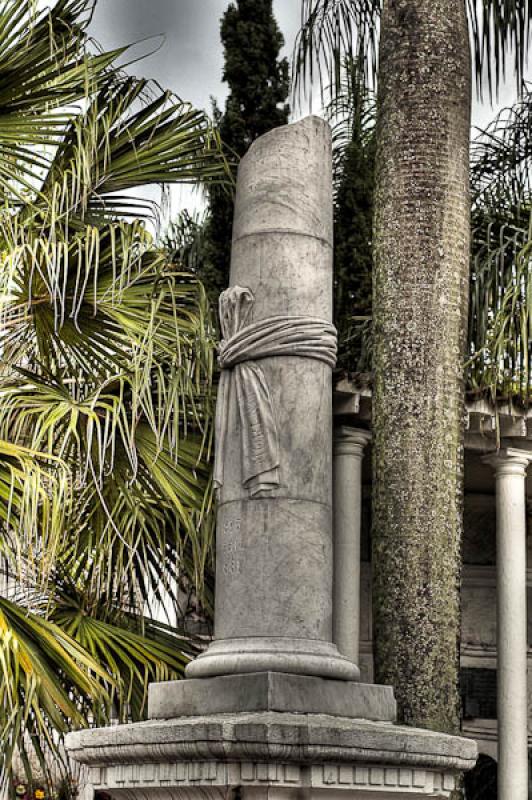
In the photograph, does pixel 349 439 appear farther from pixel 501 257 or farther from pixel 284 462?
pixel 284 462

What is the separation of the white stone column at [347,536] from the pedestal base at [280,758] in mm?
5755

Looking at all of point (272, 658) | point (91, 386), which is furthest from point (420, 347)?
point (272, 658)

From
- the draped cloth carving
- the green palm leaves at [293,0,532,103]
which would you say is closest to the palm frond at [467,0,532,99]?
the green palm leaves at [293,0,532,103]

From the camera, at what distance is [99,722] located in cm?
864

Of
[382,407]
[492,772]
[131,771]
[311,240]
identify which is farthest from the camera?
[492,772]

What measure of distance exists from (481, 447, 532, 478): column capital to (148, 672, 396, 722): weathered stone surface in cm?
698

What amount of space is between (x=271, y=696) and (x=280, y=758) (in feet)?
1.10

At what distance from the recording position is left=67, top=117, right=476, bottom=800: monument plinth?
557 cm

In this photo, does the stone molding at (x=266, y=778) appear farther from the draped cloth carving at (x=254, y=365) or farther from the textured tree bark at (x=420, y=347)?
the textured tree bark at (x=420, y=347)

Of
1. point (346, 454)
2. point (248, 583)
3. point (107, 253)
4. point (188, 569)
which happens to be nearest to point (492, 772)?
point (346, 454)

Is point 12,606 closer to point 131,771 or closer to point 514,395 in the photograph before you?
point 131,771

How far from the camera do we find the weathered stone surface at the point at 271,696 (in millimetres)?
5766

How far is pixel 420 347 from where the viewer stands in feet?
29.9

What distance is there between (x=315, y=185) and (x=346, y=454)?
5.60 m
